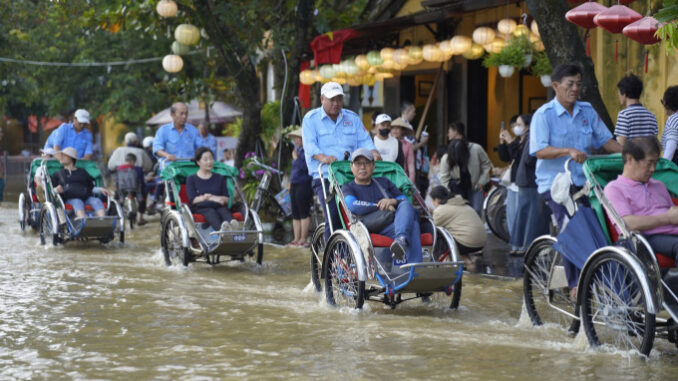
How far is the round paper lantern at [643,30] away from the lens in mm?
8539

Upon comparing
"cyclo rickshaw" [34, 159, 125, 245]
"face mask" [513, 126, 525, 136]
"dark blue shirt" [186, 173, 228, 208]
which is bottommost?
"cyclo rickshaw" [34, 159, 125, 245]

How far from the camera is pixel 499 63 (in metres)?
13.5

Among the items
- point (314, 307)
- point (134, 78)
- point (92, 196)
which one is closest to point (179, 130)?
point (92, 196)

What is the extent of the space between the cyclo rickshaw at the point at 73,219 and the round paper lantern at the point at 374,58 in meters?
5.16

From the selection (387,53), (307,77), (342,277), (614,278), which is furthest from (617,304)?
(307,77)

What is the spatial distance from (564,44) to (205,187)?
4.37 meters

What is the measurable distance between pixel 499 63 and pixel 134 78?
19366 millimetres

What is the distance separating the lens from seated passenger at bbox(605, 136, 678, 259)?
235 inches

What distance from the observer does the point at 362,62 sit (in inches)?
649

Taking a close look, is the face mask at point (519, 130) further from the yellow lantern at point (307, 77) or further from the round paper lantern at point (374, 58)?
the yellow lantern at point (307, 77)

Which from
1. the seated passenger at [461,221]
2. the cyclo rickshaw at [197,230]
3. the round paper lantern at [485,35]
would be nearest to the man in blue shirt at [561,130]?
the seated passenger at [461,221]

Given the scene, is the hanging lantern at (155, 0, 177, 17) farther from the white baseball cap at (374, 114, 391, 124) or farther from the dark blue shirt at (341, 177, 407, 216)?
the dark blue shirt at (341, 177, 407, 216)

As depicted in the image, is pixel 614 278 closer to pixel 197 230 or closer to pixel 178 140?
pixel 197 230

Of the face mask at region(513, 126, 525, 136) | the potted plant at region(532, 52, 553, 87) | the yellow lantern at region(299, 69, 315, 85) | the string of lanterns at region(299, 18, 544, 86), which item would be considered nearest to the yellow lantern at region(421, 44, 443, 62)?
the string of lanterns at region(299, 18, 544, 86)
